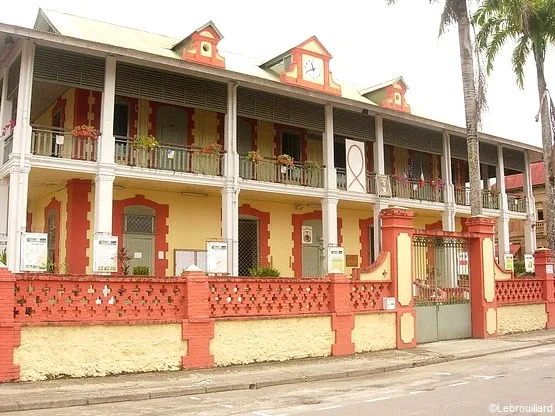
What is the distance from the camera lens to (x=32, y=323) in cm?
970

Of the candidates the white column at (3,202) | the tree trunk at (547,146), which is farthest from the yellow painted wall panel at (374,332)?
the tree trunk at (547,146)

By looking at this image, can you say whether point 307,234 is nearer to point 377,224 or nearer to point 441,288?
point 377,224

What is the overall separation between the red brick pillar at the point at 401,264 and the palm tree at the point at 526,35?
9525 millimetres

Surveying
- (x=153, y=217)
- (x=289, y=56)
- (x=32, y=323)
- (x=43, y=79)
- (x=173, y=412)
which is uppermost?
(x=289, y=56)

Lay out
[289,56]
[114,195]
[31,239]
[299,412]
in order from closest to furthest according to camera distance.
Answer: [299,412] < [31,239] < [114,195] < [289,56]

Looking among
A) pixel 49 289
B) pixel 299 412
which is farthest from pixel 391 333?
pixel 49 289

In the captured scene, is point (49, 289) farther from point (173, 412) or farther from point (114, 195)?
point (114, 195)

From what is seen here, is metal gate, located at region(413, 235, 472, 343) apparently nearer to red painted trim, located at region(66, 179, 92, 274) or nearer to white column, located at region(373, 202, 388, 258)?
white column, located at region(373, 202, 388, 258)

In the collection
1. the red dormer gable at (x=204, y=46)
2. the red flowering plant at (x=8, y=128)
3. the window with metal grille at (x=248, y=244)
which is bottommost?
the window with metal grille at (x=248, y=244)

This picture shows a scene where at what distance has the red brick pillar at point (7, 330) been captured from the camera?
9.43 metres

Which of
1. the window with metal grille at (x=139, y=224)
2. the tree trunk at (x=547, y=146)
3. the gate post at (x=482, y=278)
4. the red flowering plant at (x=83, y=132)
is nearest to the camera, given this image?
the red flowering plant at (x=83, y=132)

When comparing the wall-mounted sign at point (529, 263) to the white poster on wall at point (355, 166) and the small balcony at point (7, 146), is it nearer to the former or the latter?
the white poster on wall at point (355, 166)

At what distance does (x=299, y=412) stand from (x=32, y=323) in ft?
15.3

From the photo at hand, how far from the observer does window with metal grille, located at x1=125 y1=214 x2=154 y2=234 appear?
18.4 metres
